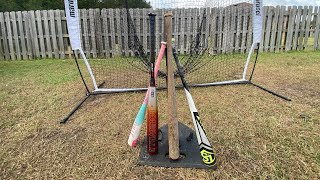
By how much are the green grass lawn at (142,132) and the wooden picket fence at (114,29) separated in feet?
9.82

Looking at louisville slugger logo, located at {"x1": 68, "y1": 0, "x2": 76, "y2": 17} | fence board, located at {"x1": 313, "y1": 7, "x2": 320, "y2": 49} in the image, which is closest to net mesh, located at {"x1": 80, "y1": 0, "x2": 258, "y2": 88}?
fence board, located at {"x1": 313, "y1": 7, "x2": 320, "y2": 49}

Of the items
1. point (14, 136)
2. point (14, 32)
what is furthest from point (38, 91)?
point (14, 32)

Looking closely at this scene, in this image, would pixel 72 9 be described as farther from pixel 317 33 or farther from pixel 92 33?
pixel 317 33

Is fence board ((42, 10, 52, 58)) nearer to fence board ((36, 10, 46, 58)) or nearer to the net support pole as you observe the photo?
fence board ((36, 10, 46, 58))

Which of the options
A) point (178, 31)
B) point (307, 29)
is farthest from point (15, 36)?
point (307, 29)

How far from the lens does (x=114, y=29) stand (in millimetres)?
7047

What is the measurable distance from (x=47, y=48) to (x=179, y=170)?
676 cm

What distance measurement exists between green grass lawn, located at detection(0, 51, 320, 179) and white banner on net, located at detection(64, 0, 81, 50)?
35.4 inches

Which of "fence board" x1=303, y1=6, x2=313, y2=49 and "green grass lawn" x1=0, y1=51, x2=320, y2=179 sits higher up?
"fence board" x1=303, y1=6, x2=313, y2=49

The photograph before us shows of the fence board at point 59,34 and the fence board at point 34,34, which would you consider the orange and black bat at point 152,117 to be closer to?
the fence board at point 59,34

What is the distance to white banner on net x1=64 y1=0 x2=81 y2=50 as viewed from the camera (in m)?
3.05

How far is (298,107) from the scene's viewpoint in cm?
312

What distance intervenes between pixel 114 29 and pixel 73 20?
4.01m

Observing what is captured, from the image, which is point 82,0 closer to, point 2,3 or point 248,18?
point 2,3
